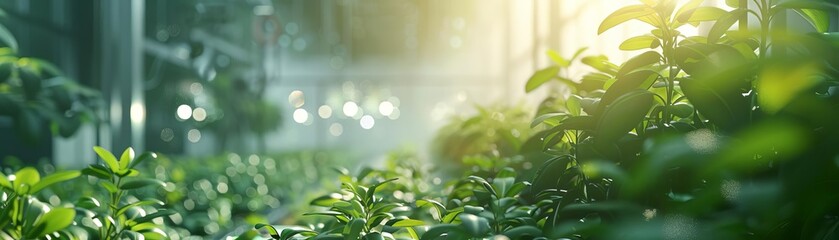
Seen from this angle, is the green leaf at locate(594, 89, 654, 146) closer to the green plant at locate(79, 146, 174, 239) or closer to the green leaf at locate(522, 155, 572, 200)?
the green leaf at locate(522, 155, 572, 200)

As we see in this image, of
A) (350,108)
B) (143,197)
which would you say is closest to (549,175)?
(143,197)

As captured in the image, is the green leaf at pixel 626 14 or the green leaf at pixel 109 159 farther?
the green leaf at pixel 109 159

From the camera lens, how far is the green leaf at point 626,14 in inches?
35.0

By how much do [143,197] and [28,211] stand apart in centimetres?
220

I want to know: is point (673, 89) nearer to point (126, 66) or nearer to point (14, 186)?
point (14, 186)

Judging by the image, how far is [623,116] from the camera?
30.1 inches

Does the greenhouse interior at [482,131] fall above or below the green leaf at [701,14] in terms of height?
below

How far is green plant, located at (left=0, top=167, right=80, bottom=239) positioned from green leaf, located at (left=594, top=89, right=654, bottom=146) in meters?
0.57

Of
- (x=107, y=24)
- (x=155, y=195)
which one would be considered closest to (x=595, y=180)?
(x=155, y=195)

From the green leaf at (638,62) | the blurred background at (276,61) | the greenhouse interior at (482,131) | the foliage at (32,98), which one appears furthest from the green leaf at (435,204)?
the blurred background at (276,61)

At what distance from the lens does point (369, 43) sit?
17438 millimetres

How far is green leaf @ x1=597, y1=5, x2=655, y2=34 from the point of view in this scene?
35.0 inches

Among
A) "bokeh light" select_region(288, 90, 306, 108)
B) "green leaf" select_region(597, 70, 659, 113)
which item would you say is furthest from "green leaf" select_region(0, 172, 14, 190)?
"bokeh light" select_region(288, 90, 306, 108)

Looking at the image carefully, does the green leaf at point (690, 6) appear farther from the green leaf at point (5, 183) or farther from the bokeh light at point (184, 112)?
the bokeh light at point (184, 112)
